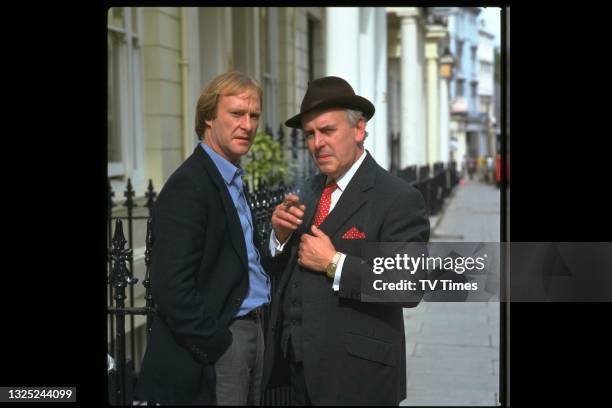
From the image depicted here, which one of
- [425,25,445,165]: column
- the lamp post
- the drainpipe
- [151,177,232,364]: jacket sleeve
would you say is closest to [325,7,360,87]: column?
the drainpipe

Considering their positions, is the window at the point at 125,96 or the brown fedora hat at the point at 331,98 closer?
the brown fedora hat at the point at 331,98

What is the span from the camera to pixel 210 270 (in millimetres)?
2607

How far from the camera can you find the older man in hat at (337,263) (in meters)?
2.69

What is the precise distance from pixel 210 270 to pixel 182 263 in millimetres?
120

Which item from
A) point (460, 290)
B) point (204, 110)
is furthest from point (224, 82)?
point (460, 290)

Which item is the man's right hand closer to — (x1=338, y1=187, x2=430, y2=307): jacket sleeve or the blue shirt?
the blue shirt

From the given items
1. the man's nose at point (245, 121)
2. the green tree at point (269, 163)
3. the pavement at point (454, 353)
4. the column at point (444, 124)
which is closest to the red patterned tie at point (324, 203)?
the man's nose at point (245, 121)

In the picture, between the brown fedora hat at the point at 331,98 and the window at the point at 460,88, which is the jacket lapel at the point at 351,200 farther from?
the window at the point at 460,88

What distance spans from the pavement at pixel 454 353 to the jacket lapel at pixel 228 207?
1.67m

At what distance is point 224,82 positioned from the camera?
2596mm

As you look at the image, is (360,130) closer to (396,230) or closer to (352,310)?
(396,230)
